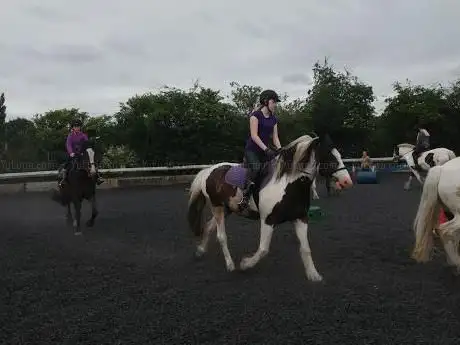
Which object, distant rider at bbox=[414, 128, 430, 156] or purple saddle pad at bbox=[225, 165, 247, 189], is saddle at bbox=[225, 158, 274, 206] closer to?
purple saddle pad at bbox=[225, 165, 247, 189]

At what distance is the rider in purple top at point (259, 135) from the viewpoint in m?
6.42

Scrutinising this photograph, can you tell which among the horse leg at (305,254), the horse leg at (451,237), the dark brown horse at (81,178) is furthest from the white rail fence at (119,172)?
the horse leg at (451,237)

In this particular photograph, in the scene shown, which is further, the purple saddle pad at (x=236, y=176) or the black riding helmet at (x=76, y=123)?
the black riding helmet at (x=76, y=123)

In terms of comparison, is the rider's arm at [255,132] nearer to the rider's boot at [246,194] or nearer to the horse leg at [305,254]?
the rider's boot at [246,194]

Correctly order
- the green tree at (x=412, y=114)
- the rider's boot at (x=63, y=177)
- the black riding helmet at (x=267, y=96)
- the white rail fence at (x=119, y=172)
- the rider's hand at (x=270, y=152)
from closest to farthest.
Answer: the rider's hand at (x=270, y=152) < the black riding helmet at (x=267, y=96) < the rider's boot at (x=63, y=177) < the white rail fence at (x=119, y=172) < the green tree at (x=412, y=114)

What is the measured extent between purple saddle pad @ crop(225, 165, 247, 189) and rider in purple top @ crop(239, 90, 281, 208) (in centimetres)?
10

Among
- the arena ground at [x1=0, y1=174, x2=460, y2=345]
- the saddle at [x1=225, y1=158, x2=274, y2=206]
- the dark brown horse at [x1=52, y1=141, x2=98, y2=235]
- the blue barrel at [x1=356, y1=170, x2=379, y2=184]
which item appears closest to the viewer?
the arena ground at [x1=0, y1=174, x2=460, y2=345]

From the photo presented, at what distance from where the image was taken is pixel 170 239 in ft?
30.4

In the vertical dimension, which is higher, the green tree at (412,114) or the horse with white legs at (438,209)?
the green tree at (412,114)

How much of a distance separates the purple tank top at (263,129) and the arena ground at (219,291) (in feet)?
5.61

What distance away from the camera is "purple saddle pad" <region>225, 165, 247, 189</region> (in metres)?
6.54

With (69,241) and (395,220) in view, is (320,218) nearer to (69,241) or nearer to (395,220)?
(395,220)

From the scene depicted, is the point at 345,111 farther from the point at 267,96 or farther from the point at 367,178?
the point at 267,96

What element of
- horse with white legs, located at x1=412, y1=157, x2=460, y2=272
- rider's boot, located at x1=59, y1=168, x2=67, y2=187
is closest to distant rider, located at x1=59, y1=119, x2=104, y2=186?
rider's boot, located at x1=59, y1=168, x2=67, y2=187
